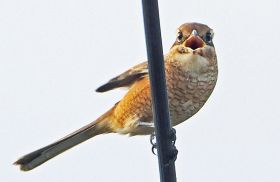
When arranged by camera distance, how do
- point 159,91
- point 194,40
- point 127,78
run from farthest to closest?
point 127,78 < point 194,40 < point 159,91

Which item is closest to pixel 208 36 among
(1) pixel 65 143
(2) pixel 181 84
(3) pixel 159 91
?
(2) pixel 181 84

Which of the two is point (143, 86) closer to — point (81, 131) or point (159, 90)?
point (81, 131)

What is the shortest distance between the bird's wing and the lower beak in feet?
1.96

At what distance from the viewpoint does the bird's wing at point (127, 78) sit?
6.89 m

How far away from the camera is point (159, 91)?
12.5 ft

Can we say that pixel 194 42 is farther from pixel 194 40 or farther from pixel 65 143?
pixel 65 143

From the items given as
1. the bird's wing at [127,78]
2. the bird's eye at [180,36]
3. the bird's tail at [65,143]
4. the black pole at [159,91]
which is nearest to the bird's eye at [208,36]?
the bird's eye at [180,36]

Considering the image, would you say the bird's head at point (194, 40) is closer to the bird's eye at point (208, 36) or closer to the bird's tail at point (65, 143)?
the bird's eye at point (208, 36)

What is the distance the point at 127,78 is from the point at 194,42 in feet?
2.69

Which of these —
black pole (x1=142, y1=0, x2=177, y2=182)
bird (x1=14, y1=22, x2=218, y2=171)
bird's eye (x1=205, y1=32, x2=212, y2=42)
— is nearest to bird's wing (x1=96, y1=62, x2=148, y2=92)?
bird (x1=14, y1=22, x2=218, y2=171)

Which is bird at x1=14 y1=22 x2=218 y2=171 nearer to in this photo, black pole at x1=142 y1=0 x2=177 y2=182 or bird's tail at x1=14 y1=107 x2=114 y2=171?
bird's tail at x1=14 y1=107 x2=114 y2=171

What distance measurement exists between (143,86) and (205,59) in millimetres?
621

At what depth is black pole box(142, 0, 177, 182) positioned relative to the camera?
3602 mm

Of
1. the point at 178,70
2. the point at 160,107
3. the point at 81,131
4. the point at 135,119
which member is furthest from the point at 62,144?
→ the point at 160,107
